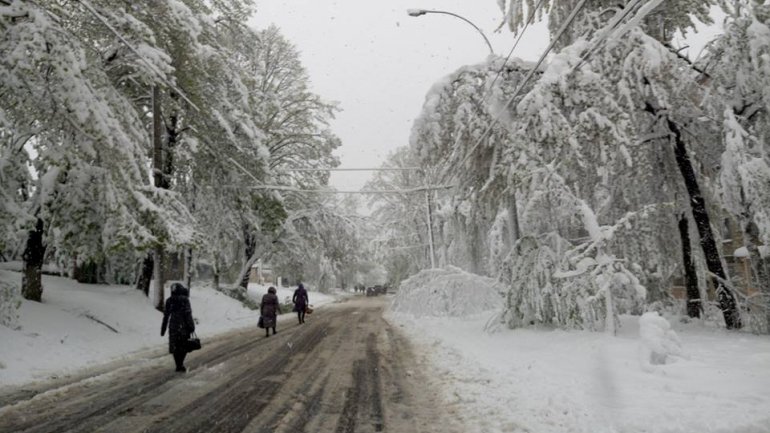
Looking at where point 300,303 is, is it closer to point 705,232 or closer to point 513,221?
point 513,221

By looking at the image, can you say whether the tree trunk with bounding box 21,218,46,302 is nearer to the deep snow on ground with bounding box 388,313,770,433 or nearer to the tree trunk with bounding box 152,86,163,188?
the tree trunk with bounding box 152,86,163,188

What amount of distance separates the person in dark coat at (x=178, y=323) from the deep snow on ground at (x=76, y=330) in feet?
5.92

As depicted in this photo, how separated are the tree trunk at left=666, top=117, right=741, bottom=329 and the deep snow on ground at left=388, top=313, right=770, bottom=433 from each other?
0.76 metres

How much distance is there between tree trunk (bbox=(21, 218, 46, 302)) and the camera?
39.0ft

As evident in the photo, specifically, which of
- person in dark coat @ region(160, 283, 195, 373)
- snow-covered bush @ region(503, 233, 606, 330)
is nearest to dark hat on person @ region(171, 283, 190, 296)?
person in dark coat @ region(160, 283, 195, 373)

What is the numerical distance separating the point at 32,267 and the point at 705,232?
16.3 meters

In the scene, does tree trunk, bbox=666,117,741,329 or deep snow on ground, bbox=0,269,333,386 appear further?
tree trunk, bbox=666,117,741,329

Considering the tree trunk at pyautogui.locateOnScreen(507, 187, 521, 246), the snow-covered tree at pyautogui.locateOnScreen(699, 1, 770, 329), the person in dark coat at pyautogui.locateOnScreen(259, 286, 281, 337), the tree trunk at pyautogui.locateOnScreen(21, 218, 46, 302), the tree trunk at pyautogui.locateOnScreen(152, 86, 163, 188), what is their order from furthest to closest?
1. the tree trunk at pyautogui.locateOnScreen(152, 86, 163, 188)
2. the person in dark coat at pyautogui.locateOnScreen(259, 286, 281, 337)
3. the tree trunk at pyautogui.locateOnScreen(507, 187, 521, 246)
4. the tree trunk at pyautogui.locateOnScreen(21, 218, 46, 302)
5. the snow-covered tree at pyautogui.locateOnScreen(699, 1, 770, 329)

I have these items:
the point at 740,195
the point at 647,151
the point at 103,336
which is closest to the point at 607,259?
the point at 740,195

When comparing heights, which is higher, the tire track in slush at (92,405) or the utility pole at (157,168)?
the utility pole at (157,168)

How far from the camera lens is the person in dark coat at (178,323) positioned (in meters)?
8.45

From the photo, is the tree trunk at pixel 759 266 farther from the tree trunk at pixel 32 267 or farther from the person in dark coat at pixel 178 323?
the tree trunk at pixel 32 267

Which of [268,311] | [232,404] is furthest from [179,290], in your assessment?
Result: [268,311]

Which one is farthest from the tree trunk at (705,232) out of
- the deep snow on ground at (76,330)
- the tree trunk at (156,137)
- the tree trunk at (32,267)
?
the tree trunk at (32,267)
